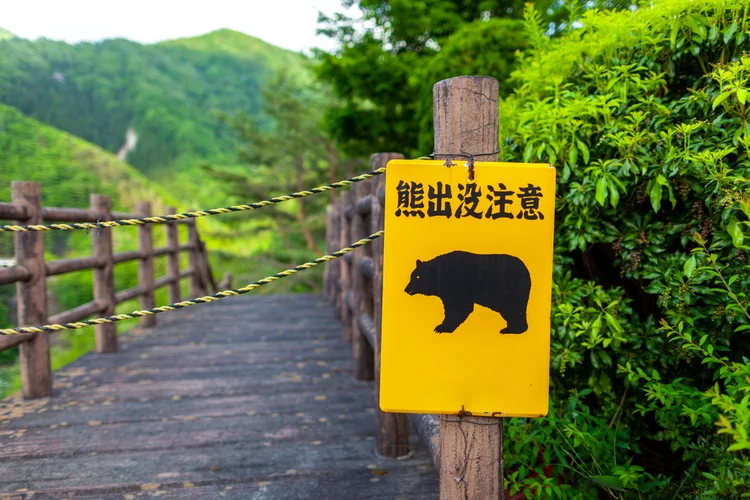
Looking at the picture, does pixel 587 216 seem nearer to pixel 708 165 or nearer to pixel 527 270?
pixel 708 165

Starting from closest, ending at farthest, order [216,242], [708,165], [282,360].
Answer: [708,165] → [282,360] → [216,242]

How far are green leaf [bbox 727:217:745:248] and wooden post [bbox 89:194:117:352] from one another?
141 inches

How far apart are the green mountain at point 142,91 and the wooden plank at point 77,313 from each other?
478 inches

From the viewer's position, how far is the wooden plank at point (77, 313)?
110 inches

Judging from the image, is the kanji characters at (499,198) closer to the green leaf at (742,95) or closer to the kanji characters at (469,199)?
the kanji characters at (469,199)

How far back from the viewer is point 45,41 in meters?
19.2

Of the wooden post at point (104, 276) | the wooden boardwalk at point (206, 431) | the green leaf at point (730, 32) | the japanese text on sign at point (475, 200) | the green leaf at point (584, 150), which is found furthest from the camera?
the wooden post at point (104, 276)

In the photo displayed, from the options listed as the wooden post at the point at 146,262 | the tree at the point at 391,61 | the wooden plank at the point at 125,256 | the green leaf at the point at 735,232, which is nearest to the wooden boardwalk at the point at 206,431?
the wooden plank at the point at 125,256

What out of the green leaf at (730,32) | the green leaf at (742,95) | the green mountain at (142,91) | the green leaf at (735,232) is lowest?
the green leaf at (735,232)

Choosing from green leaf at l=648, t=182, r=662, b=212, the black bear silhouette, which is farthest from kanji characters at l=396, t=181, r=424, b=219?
green leaf at l=648, t=182, r=662, b=212

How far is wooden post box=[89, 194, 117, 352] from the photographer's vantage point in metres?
3.41

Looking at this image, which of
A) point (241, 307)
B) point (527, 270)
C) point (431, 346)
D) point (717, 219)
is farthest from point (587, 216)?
point (241, 307)

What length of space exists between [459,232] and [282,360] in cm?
252

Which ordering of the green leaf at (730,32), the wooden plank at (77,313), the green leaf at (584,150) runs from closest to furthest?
the green leaf at (730,32)
the green leaf at (584,150)
the wooden plank at (77,313)
